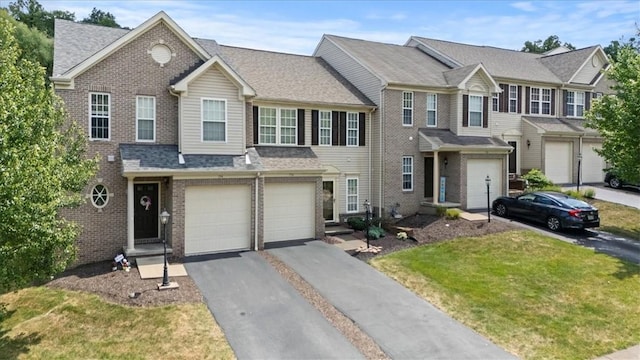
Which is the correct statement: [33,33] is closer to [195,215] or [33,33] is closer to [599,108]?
[195,215]

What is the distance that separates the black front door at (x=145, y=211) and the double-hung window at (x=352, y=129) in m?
9.81

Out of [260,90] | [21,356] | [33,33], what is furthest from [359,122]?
[33,33]

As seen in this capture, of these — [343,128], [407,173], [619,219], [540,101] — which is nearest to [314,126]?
[343,128]

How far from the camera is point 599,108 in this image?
2086 cm

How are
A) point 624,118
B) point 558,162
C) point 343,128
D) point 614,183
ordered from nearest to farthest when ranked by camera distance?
point 624,118, point 343,128, point 614,183, point 558,162

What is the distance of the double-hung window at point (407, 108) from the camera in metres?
23.0

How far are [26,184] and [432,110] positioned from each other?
1943cm

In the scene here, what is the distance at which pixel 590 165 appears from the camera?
3019cm

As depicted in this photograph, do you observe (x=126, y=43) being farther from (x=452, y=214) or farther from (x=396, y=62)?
(x=452, y=214)

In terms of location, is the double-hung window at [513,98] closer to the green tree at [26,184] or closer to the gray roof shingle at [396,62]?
the gray roof shingle at [396,62]

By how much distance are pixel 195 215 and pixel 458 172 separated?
1351 cm

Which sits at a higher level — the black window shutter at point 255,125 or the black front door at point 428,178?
the black window shutter at point 255,125

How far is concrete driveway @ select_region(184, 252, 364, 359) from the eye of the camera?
10266 mm

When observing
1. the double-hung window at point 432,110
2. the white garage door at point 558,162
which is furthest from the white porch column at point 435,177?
the white garage door at point 558,162
